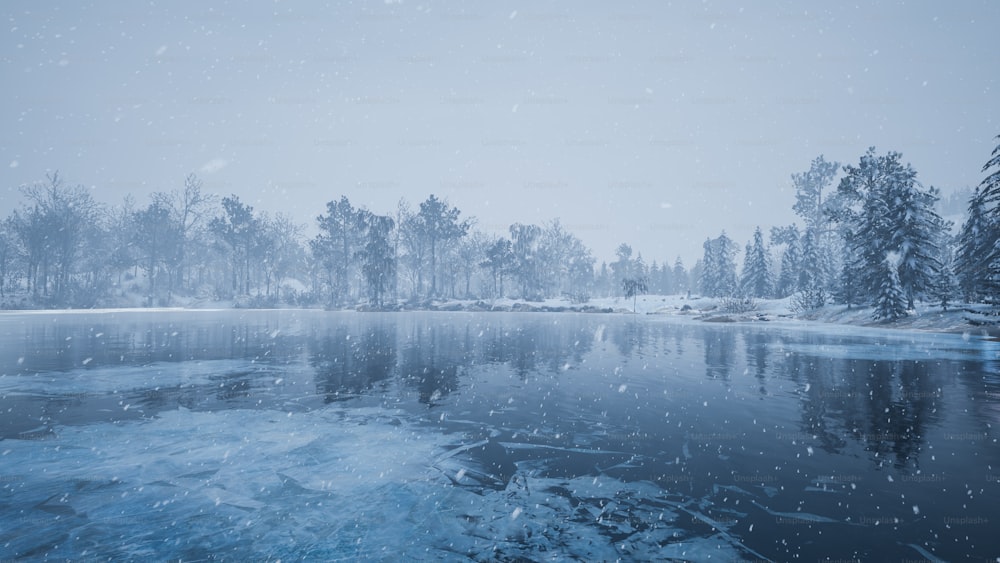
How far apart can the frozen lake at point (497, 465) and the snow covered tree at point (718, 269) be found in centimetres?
7512

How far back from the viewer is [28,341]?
85.6 ft

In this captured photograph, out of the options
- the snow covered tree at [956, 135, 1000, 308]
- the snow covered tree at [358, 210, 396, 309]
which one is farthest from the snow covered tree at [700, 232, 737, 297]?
the snow covered tree at [358, 210, 396, 309]

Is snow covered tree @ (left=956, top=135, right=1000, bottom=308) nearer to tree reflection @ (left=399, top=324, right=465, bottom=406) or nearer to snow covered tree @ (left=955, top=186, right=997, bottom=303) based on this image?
snow covered tree @ (left=955, top=186, right=997, bottom=303)

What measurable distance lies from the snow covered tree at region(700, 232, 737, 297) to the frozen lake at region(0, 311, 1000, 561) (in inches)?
2957

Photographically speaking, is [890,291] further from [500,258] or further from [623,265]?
[623,265]

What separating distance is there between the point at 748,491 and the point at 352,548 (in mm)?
5519

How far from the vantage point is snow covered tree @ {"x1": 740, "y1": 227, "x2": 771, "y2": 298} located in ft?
263

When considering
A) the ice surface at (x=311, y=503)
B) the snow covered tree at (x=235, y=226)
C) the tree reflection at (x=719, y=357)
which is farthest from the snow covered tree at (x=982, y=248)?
the snow covered tree at (x=235, y=226)

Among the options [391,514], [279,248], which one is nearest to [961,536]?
[391,514]

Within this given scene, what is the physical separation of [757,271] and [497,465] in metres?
86.3

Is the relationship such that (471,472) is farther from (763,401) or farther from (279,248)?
(279,248)

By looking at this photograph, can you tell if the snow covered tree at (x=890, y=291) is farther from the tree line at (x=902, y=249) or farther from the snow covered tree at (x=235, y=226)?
the snow covered tree at (x=235, y=226)

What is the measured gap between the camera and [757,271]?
81688 millimetres

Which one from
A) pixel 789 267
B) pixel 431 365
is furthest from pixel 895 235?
pixel 431 365
